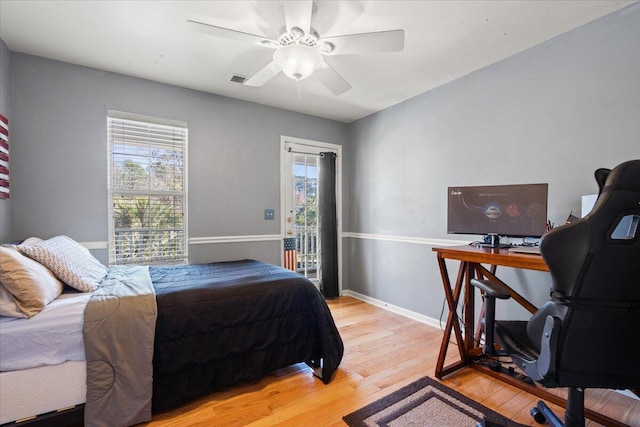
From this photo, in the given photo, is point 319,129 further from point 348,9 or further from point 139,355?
point 139,355

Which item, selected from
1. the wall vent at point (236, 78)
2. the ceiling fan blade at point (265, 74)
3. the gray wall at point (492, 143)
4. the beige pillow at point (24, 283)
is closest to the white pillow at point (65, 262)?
the beige pillow at point (24, 283)

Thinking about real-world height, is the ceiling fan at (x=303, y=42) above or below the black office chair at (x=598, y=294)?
above

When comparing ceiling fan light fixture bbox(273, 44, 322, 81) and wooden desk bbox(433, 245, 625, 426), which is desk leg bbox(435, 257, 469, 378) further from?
ceiling fan light fixture bbox(273, 44, 322, 81)

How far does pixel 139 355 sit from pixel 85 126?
2.21m

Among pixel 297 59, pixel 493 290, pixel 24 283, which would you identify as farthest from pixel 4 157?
pixel 493 290

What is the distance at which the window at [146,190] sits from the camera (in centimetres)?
279

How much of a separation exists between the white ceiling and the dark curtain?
1.28 m

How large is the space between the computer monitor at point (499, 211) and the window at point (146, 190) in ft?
8.84

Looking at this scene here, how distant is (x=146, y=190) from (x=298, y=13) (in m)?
2.29

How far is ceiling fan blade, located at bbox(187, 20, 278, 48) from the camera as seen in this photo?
5.48ft

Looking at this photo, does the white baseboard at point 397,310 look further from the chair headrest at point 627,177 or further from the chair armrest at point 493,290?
the chair headrest at point 627,177

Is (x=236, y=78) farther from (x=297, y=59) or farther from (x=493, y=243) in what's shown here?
(x=493, y=243)

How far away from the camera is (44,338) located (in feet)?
4.65

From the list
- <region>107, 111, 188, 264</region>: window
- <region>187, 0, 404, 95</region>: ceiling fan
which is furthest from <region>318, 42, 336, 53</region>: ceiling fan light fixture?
<region>107, 111, 188, 264</region>: window
